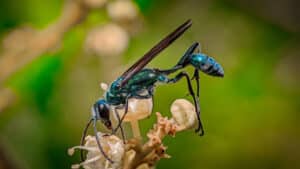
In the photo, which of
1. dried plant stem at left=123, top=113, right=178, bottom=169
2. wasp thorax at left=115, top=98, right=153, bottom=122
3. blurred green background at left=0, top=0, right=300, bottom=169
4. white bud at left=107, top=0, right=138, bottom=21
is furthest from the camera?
blurred green background at left=0, top=0, right=300, bottom=169

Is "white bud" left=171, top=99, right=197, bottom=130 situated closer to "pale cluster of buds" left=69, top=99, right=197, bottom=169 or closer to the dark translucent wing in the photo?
"pale cluster of buds" left=69, top=99, right=197, bottom=169

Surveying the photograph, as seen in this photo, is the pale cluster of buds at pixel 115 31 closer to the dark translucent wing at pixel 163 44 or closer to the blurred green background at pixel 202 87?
the blurred green background at pixel 202 87

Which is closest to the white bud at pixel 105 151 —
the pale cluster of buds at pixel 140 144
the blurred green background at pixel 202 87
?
the pale cluster of buds at pixel 140 144

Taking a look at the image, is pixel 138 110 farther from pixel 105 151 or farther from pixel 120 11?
pixel 120 11

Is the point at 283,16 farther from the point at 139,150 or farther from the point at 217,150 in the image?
the point at 139,150

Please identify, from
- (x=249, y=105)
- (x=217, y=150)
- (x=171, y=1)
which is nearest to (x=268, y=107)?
(x=249, y=105)

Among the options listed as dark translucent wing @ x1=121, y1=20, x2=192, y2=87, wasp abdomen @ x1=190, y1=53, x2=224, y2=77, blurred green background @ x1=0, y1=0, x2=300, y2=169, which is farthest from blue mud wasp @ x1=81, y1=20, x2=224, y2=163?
blurred green background @ x1=0, y1=0, x2=300, y2=169
